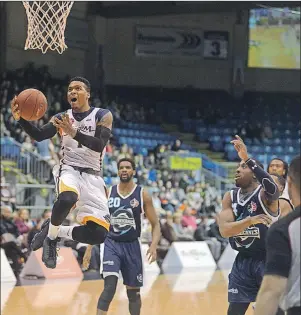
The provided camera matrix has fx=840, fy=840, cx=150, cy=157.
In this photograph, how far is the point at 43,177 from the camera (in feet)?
60.1

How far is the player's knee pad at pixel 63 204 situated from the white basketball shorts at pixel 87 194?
0.15 metres

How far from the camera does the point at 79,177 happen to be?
23.4 feet

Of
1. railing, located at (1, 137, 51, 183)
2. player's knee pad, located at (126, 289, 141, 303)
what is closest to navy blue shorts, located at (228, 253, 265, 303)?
player's knee pad, located at (126, 289, 141, 303)

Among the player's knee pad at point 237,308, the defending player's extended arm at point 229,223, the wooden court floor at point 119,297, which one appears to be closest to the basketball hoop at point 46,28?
the defending player's extended arm at point 229,223

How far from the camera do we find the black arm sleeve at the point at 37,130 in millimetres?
6727

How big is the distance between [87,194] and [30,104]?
1013mm

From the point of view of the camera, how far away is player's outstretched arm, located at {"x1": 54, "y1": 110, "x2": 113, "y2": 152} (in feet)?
21.3

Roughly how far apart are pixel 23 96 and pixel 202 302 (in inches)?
244

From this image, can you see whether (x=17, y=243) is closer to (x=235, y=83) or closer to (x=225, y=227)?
(x=225, y=227)

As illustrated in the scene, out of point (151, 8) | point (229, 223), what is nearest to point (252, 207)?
point (229, 223)

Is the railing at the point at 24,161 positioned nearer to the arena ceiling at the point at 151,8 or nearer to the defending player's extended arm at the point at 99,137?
the arena ceiling at the point at 151,8

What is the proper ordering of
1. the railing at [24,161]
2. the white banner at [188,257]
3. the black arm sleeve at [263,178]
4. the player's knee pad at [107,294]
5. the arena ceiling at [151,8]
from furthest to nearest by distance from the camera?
the arena ceiling at [151,8]
the railing at [24,161]
the white banner at [188,257]
the player's knee pad at [107,294]
the black arm sleeve at [263,178]

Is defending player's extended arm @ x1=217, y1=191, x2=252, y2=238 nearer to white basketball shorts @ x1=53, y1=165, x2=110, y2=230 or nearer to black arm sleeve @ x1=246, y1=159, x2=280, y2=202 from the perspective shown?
black arm sleeve @ x1=246, y1=159, x2=280, y2=202

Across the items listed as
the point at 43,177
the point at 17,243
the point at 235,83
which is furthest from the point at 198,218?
the point at 235,83
